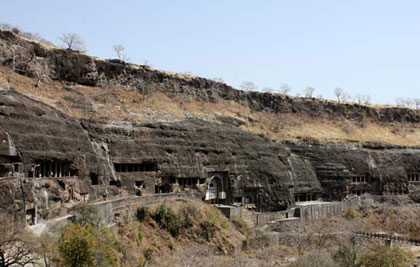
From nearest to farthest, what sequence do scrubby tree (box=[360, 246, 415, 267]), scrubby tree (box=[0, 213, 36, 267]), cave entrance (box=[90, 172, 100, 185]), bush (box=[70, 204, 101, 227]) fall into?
scrubby tree (box=[0, 213, 36, 267]) → bush (box=[70, 204, 101, 227]) → scrubby tree (box=[360, 246, 415, 267]) → cave entrance (box=[90, 172, 100, 185])

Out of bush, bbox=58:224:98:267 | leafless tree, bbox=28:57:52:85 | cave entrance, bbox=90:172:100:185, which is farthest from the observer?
leafless tree, bbox=28:57:52:85

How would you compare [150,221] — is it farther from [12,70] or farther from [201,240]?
[12,70]

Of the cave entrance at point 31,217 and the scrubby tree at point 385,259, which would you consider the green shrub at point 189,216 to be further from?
the cave entrance at point 31,217

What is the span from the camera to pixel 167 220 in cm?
3947

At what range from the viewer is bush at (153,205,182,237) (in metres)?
39.2

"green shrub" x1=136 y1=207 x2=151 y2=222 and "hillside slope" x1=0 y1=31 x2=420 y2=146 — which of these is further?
"hillside slope" x1=0 y1=31 x2=420 y2=146

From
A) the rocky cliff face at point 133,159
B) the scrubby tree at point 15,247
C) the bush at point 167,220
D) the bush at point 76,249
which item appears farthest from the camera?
the bush at point 167,220

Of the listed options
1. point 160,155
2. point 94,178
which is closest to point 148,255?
point 94,178

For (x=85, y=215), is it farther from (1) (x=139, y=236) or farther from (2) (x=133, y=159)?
(2) (x=133, y=159)

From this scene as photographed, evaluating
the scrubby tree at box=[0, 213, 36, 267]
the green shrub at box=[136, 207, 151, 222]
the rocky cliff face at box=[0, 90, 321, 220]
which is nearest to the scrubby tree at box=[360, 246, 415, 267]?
the green shrub at box=[136, 207, 151, 222]

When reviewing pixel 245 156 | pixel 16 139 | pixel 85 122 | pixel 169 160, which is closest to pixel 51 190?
pixel 16 139

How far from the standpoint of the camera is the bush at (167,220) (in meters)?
39.2

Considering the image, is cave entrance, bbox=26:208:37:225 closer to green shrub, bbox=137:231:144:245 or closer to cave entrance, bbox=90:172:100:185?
green shrub, bbox=137:231:144:245

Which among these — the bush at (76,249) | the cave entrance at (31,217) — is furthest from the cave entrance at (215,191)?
the bush at (76,249)
